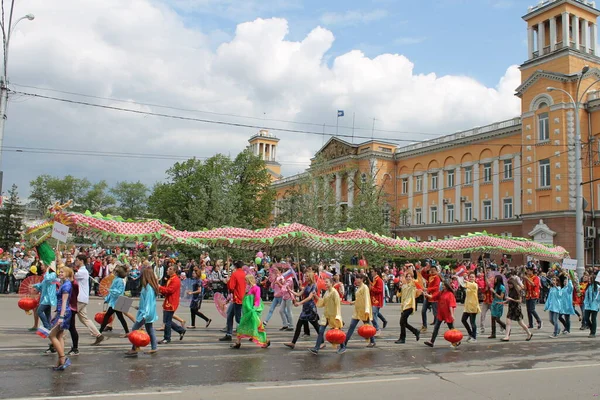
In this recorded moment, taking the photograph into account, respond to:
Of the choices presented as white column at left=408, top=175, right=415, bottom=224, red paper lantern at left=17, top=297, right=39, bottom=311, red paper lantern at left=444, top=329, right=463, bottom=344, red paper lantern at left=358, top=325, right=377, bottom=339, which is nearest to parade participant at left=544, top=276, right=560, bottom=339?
red paper lantern at left=444, top=329, right=463, bottom=344

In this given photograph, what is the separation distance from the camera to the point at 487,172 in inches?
2002

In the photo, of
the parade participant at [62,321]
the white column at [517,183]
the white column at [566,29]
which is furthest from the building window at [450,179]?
the parade participant at [62,321]

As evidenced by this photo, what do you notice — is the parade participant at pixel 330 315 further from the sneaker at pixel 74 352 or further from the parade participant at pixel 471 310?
the sneaker at pixel 74 352

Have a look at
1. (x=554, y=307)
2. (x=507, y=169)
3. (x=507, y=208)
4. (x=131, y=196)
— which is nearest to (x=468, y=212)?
(x=507, y=208)

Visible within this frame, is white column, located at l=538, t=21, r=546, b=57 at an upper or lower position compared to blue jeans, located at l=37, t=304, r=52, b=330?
upper

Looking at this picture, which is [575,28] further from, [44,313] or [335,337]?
[44,313]

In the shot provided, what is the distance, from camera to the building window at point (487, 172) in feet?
166

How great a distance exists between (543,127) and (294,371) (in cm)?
4017

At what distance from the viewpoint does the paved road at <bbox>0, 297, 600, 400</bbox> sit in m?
7.71

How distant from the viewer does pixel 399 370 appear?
385 inches

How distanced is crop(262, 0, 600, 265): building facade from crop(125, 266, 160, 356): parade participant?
3078 centimetres

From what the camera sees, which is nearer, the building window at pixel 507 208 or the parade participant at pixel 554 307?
the parade participant at pixel 554 307

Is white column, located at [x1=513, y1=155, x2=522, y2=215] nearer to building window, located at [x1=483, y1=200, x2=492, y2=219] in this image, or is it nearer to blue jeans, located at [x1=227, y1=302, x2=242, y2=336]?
building window, located at [x1=483, y1=200, x2=492, y2=219]

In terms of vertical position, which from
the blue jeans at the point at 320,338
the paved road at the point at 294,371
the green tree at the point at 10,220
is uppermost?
the green tree at the point at 10,220
